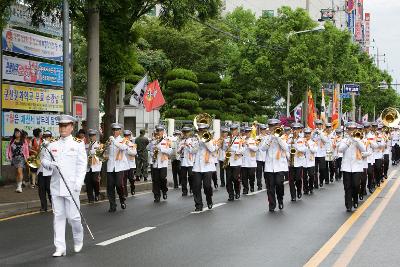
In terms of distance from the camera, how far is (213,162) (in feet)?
48.4

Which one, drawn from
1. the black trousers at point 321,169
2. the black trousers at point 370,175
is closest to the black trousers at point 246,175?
the black trousers at point 321,169

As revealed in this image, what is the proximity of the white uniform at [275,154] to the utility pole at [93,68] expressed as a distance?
22.6ft

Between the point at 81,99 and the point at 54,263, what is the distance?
15.9 metres

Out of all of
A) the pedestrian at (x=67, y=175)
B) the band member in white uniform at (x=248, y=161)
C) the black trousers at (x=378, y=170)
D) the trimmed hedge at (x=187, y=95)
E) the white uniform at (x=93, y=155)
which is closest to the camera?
the pedestrian at (x=67, y=175)

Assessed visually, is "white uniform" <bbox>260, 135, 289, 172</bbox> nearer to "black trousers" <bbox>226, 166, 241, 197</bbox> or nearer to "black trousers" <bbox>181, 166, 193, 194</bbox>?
"black trousers" <bbox>226, 166, 241, 197</bbox>

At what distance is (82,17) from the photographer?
2053 cm

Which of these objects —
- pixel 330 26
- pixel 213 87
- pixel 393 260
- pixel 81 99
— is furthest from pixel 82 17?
pixel 330 26

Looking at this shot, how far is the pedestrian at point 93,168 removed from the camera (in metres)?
16.1

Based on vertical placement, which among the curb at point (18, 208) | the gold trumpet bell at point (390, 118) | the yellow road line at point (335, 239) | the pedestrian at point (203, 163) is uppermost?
the gold trumpet bell at point (390, 118)

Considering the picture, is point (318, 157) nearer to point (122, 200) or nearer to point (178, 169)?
point (178, 169)

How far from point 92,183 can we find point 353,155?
641 cm

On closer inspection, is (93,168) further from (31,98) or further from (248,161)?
(31,98)

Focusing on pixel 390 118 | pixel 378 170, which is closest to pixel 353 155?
pixel 378 170

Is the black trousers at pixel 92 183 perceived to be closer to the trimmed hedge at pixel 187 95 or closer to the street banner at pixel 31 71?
the street banner at pixel 31 71
